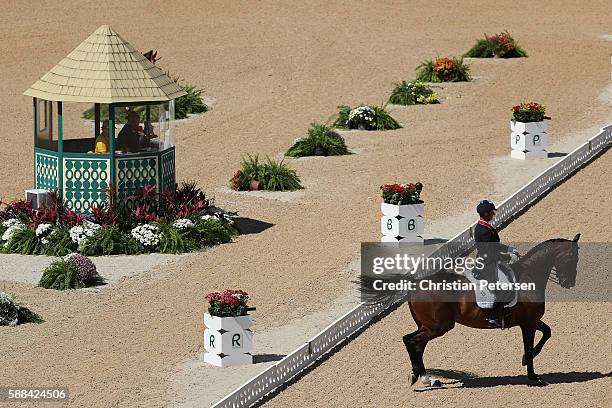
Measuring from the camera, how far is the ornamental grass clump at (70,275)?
1222 inches

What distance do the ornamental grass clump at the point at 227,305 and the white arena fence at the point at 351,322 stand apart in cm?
114

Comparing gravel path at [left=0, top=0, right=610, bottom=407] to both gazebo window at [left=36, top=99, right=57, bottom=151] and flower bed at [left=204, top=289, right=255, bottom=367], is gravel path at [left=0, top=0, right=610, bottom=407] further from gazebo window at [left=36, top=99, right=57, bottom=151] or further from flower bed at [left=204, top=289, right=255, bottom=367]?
gazebo window at [left=36, top=99, right=57, bottom=151]

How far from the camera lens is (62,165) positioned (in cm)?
3484

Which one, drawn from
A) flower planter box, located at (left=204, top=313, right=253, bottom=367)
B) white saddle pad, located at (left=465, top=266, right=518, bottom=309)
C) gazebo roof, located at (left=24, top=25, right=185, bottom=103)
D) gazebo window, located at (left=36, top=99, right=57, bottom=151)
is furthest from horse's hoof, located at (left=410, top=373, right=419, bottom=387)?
gazebo window, located at (left=36, top=99, right=57, bottom=151)

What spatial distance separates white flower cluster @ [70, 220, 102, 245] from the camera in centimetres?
3378

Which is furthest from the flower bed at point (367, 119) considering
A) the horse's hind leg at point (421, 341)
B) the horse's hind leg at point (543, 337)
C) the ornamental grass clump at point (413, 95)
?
the horse's hind leg at point (421, 341)

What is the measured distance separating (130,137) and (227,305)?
33.3 feet

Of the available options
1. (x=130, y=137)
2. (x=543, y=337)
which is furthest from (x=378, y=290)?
(x=130, y=137)

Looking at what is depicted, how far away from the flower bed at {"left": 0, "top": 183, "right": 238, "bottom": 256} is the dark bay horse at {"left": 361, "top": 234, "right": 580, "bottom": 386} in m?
9.59

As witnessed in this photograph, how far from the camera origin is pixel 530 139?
41.0 m

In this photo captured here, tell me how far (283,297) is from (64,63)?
8774mm

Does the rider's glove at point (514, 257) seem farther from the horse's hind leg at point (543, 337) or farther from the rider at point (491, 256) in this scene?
the horse's hind leg at point (543, 337)

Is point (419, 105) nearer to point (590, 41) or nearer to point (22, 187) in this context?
point (590, 41)

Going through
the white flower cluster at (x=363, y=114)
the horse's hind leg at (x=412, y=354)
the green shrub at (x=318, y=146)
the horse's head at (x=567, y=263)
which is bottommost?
the horse's hind leg at (x=412, y=354)
